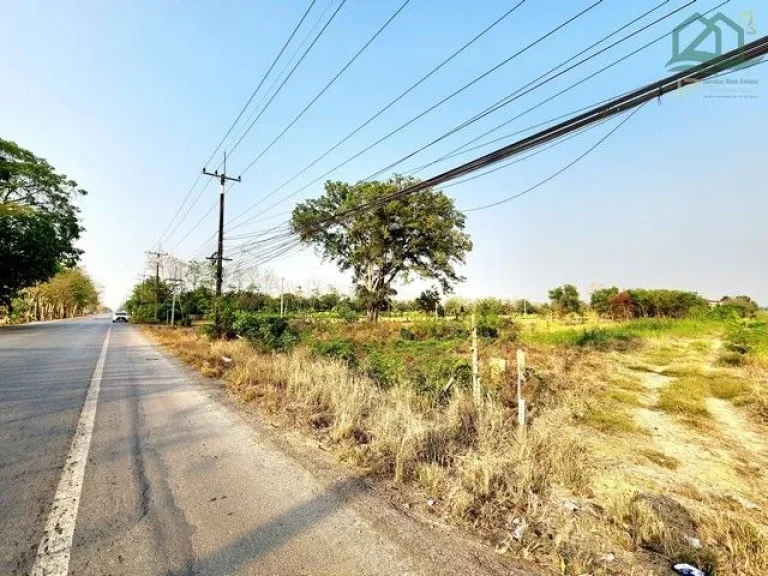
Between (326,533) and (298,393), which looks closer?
(326,533)

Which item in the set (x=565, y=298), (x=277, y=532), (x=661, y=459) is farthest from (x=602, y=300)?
(x=277, y=532)

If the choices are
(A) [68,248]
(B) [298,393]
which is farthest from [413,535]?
(A) [68,248]

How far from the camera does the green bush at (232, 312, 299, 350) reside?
56.1ft

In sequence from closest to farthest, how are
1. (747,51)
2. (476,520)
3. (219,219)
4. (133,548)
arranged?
1. (133,548)
2. (476,520)
3. (747,51)
4. (219,219)

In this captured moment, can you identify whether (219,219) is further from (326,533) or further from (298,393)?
(326,533)

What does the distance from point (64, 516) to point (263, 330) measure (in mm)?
15723

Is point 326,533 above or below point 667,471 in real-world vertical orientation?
above

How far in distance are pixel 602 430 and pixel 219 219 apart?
1933cm

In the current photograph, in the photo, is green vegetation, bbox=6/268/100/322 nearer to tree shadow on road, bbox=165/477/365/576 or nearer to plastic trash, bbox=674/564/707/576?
tree shadow on road, bbox=165/477/365/576

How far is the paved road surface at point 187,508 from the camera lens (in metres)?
2.59

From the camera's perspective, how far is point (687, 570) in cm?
272

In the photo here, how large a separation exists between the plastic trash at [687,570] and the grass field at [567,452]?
0.10 m

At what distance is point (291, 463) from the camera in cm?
432

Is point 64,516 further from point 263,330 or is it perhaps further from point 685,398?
point 263,330
